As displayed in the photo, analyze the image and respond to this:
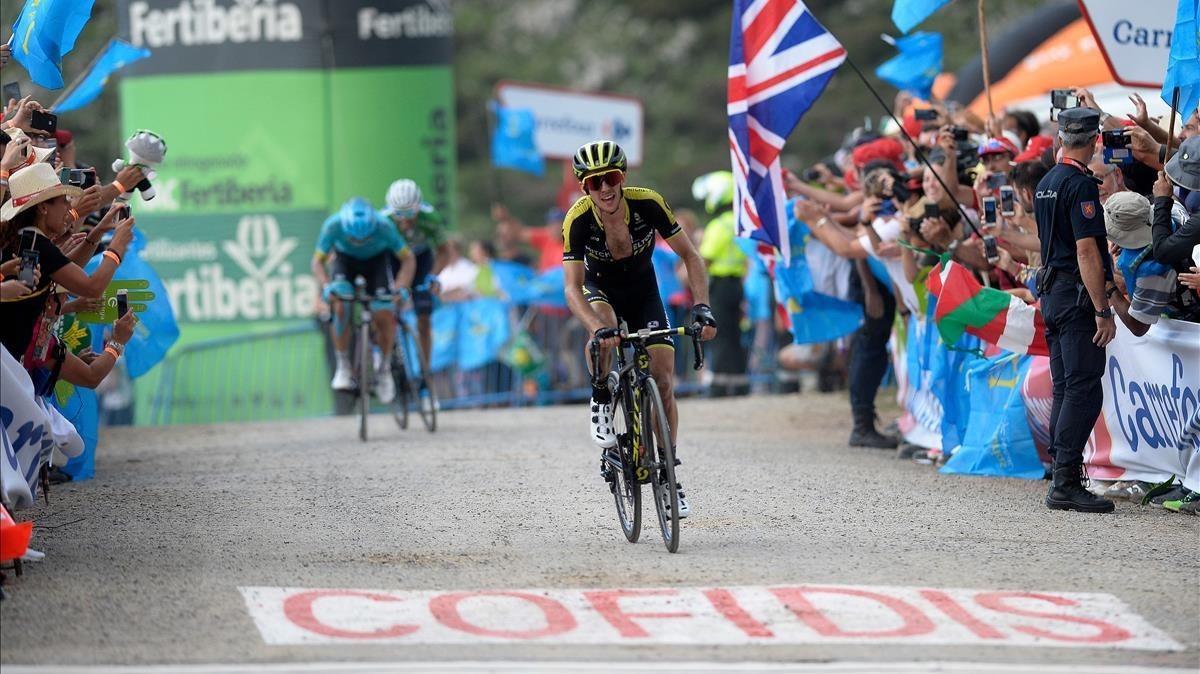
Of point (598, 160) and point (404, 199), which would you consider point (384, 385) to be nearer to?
point (404, 199)

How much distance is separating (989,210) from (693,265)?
3.22 m

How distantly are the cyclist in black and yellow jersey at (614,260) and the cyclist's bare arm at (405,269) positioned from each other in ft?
17.6

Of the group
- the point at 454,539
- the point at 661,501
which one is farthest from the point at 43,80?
the point at 661,501

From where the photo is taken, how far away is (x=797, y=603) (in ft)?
24.0

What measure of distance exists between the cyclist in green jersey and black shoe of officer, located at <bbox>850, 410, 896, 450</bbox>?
3.81 meters

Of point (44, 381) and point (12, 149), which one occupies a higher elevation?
point (12, 149)

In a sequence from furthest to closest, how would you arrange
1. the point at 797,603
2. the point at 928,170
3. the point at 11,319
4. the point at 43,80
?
the point at 928,170 < the point at 43,80 < the point at 11,319 < the point at 797,603

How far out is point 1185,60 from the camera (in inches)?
391

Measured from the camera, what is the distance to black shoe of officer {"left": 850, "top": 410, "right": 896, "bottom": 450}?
43.0ft

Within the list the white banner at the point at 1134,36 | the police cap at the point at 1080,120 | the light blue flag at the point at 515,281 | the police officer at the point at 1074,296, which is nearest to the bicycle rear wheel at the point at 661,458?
the police officer at the point at 1074,296

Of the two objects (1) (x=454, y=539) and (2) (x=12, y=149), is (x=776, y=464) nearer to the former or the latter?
(1) (x=454, y=539)

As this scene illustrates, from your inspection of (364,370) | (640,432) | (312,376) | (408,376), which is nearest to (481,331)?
(312,376)

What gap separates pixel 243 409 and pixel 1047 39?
1062 cm

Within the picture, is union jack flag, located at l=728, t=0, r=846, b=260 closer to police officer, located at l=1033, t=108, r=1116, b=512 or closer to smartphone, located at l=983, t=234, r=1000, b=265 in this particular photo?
smartphone, located at l=983, t=234, r=1000, b=265
